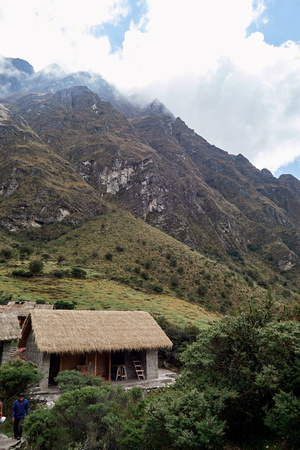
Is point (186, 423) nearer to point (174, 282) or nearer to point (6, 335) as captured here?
point (6, 335)

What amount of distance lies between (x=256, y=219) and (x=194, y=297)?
78.0m

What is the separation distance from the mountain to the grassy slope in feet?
40.2

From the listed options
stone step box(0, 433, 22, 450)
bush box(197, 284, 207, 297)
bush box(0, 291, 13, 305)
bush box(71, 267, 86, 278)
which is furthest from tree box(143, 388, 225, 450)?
bush box(197, 284, 207, 297)

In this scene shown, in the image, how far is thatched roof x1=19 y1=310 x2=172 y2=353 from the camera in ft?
50.6

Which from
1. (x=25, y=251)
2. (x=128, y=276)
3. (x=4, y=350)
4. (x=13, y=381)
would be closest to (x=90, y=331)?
(x=4, y=350)

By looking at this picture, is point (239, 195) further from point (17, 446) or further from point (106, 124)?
point (17, 446)

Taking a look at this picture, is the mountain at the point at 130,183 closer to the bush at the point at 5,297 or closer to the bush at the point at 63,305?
the bush at the point at 5,297

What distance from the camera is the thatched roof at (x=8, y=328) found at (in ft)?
46.3

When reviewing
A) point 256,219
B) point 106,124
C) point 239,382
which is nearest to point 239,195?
point 256,219

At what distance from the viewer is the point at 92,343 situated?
53.3ft

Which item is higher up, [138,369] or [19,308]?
[19,308]

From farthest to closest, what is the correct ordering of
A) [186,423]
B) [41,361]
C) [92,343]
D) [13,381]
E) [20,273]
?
[20,273] → [92,343] → [41,361] → [13,381] → [186,423]

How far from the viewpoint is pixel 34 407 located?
11.0 meters

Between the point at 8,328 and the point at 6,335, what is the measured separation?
51 centimetres
